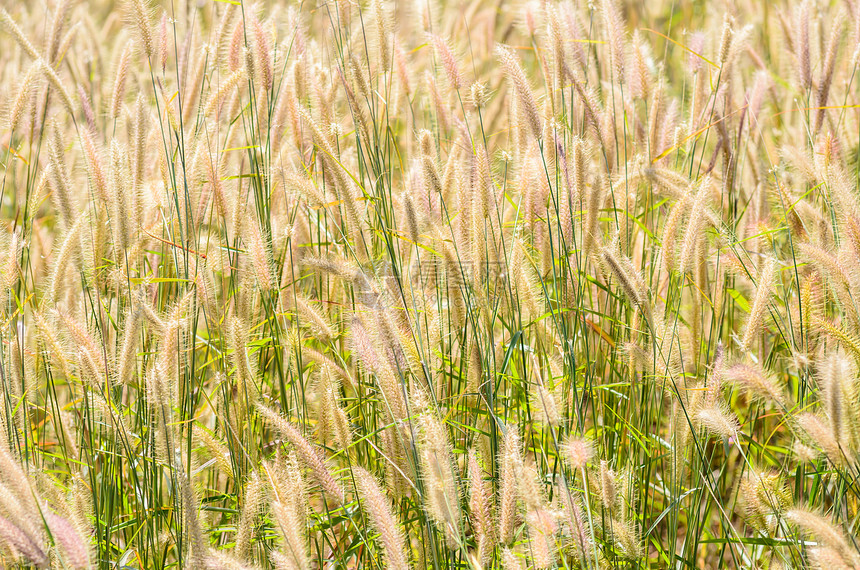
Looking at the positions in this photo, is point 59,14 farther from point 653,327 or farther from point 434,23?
point 653,327

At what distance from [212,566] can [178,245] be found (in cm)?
93

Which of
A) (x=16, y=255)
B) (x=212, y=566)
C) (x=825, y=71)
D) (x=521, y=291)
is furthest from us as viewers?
(x=825, y=71)

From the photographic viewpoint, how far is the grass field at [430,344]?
4.08ft

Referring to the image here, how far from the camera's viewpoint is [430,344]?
62.7 inches

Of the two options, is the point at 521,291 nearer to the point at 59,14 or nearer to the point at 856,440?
the point at 856,440

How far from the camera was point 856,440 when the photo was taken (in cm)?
114

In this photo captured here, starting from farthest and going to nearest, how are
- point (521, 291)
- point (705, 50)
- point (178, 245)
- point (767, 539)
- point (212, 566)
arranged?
point (705, 50)
point (178, 245)
point (521, 291)
point (767, 539)
point (212, 566)

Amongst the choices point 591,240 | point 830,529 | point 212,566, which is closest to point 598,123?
point 591,240

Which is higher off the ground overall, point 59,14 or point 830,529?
point 59,14

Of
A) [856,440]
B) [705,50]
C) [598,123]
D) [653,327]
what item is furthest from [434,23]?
[856,440]

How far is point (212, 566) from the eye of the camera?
3.49 feet

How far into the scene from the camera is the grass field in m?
1.24

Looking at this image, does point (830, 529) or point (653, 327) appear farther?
point (653, 327)

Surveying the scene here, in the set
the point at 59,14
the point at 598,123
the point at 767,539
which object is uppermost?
the point at 59,14
